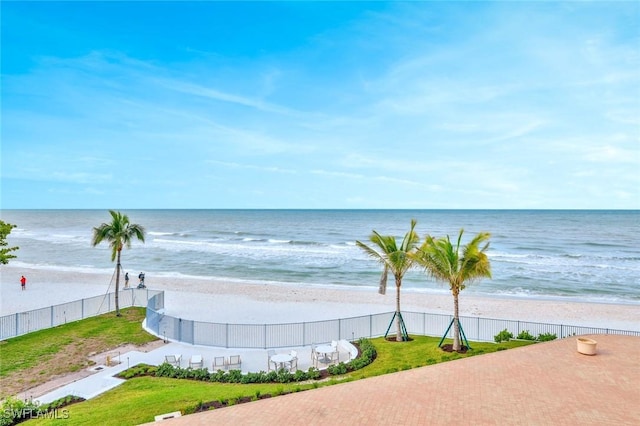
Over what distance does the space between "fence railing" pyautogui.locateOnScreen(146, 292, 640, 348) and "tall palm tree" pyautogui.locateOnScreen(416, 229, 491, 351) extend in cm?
402

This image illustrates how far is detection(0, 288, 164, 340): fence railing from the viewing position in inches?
711

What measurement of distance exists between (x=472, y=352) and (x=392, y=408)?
255 inches

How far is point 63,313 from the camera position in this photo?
68.6 ft

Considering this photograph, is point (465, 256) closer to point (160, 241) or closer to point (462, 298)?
point (462, 298)

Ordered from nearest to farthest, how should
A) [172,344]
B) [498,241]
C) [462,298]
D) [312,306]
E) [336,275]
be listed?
[172,344] < [312,306] < [462,298] < [336,275] < [498,241]

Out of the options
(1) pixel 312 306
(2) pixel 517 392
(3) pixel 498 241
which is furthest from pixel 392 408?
(3) pixel 498 241

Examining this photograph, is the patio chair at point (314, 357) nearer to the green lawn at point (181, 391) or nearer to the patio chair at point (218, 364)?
the green lawn at point (181, 391)

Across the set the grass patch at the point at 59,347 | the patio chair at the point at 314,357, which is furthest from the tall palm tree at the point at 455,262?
the grass patch at the point at 59,347

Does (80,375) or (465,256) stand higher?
(465,256)

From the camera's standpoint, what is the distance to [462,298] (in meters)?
31.0

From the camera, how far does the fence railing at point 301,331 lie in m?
17.6

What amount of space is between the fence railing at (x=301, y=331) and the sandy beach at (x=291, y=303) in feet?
11.8

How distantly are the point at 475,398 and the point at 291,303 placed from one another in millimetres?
18463

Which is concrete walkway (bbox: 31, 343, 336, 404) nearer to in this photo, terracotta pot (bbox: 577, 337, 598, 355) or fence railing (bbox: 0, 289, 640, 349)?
fence railing (bbox: 0, 289, 640, 349)
